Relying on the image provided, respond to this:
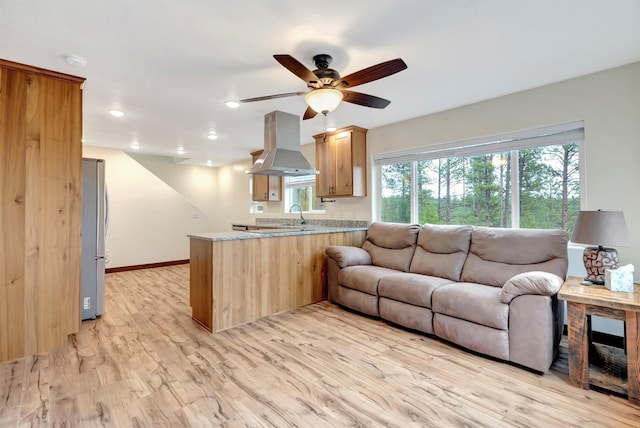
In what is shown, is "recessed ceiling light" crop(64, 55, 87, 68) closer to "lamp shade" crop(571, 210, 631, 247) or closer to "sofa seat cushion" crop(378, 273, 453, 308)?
"sofa seat cushion" crop(378, 273, 453, 308)

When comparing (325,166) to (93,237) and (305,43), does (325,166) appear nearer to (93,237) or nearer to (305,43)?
(305,43)

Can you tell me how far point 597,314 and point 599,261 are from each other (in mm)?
532

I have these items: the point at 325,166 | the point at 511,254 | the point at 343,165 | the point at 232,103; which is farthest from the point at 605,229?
the point at 232,103

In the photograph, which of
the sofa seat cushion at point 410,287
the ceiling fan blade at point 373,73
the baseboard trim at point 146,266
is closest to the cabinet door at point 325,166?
the sofa seat cushion at point 410,287

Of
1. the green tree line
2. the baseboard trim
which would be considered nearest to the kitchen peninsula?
the green tree line

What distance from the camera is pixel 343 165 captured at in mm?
4516

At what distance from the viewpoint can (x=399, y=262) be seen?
3.65m

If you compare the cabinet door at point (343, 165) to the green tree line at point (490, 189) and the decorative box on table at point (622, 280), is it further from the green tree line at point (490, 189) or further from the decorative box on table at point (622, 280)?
the decorative box on table at point (622, 280)

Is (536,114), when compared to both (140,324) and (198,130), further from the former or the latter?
(140,324)

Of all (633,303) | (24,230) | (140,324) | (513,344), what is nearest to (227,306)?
(140,324)

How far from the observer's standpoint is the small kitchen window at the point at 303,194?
18.3 feet

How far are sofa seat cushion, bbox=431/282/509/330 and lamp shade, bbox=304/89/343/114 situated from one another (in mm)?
1884

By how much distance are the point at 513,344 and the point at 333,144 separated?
3.37 m

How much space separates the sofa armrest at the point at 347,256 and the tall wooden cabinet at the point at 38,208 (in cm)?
252
